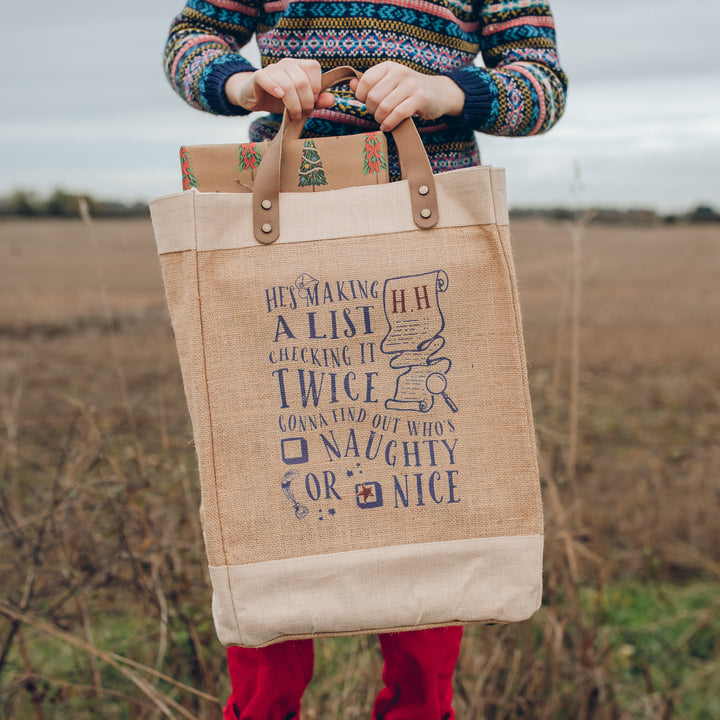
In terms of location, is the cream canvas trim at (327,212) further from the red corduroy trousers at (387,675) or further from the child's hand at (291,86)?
the red corduroy trousers at (387,675)

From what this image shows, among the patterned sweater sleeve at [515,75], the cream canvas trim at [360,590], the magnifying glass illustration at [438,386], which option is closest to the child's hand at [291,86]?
the patterned sweater sleeve at [515,75]

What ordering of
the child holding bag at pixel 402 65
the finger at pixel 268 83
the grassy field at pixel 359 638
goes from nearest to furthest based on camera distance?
the finger at pixel 268 83 < the child holding bag at pixel 402 65 < the grassy field at pixel 359 638

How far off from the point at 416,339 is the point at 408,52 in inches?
19.1

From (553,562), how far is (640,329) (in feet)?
26.7

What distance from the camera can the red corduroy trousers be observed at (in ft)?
4.05

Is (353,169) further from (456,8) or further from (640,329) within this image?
(640,329)

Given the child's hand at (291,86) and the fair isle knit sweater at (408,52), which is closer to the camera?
the child's hand at (291,86)

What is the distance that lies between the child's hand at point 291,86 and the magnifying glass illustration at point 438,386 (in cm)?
45

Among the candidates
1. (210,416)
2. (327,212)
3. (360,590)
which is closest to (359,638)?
(360,590)

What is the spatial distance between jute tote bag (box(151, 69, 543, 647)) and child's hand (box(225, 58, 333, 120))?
4 cm

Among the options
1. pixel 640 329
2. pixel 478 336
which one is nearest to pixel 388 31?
pixel 478 336

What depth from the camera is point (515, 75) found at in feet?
4.09

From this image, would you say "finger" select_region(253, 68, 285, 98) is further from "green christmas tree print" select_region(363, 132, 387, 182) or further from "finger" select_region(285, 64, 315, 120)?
"green christmas tree print" select_region(363, 132, 387, 182)

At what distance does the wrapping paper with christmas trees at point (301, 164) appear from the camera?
118 cm
